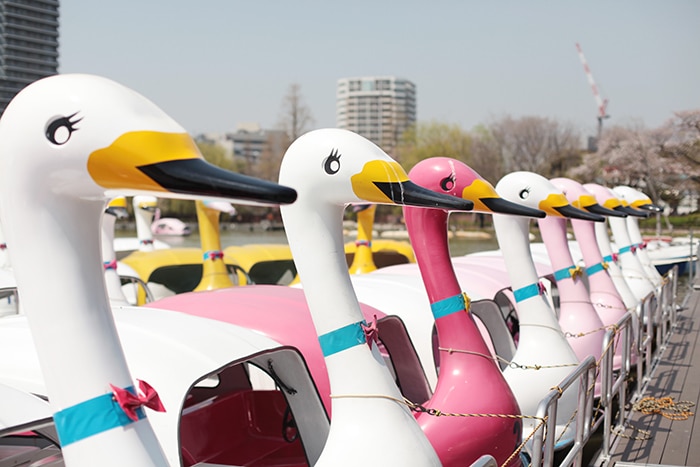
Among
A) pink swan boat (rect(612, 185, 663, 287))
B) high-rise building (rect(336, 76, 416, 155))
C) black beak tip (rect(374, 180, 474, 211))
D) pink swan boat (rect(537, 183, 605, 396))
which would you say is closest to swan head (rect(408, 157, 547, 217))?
black beak tip (rect(374, 180, 474, 211))

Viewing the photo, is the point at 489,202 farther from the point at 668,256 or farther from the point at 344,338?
the point at 668,256

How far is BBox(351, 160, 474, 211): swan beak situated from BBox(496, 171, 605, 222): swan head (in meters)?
2.74

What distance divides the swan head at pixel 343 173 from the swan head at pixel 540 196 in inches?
108

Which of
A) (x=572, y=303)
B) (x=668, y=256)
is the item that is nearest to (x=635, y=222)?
(x=668, y=256)

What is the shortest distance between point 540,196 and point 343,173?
9.97ft

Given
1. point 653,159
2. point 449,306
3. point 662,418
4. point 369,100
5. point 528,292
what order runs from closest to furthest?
point 449,306
point 528,292
point 662,418
point 653,159
point 369,100

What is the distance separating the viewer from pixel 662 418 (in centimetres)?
635

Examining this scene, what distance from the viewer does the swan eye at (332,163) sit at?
3.55 meters

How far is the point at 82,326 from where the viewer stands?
7.85 ft

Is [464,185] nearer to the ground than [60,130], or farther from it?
nearer to the ground

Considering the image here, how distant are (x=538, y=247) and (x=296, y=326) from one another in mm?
8805

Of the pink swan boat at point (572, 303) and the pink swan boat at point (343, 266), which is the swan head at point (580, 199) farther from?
the pink swan boat at point (343, 266)

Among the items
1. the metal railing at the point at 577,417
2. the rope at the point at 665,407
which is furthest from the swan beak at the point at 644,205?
the metal railing at the point at 577,417

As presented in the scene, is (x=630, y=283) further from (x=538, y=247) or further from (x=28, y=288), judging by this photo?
(x=28, y=288)
